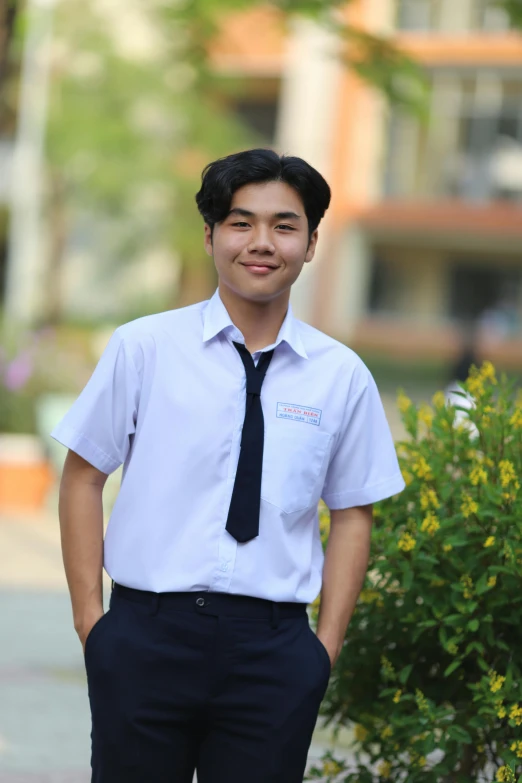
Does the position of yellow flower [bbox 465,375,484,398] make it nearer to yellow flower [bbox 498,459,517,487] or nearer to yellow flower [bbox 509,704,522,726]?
yellow flower [bbox 498,459,517,487]

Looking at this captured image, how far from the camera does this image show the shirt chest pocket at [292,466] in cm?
276

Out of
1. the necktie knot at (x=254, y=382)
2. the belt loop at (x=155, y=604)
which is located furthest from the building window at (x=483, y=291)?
the belt loop at (x=155, y=604)

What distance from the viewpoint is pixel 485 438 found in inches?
149

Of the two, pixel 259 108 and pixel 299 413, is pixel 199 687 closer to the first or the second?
pixel 299 413

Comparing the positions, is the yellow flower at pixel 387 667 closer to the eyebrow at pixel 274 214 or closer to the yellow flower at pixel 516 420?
the yellow flower at pixel 516 420

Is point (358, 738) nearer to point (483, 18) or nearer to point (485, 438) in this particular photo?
point (485, 438)

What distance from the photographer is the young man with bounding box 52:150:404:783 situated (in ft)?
8.87

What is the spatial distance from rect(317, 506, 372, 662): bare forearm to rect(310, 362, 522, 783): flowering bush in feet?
1.88

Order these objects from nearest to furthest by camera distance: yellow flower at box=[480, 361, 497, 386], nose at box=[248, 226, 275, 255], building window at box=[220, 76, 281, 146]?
1. nose at box=[248, 226, 275, 255]
2. yellow flower at box=[480, 361, 497, 386]
3. building window at box=[220, 76, 281, 146]

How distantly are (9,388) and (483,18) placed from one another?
25848mm

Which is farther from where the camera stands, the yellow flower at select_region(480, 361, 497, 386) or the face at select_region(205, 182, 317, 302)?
the yellow flower at select_region(480, 361, 497, 386)

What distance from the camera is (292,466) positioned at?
Answer: 2.79 m

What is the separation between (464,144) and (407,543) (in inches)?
1379

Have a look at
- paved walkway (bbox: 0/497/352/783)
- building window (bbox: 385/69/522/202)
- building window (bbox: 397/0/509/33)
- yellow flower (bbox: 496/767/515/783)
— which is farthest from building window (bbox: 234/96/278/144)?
yellow flower (bbox: 496/767/515/783)
